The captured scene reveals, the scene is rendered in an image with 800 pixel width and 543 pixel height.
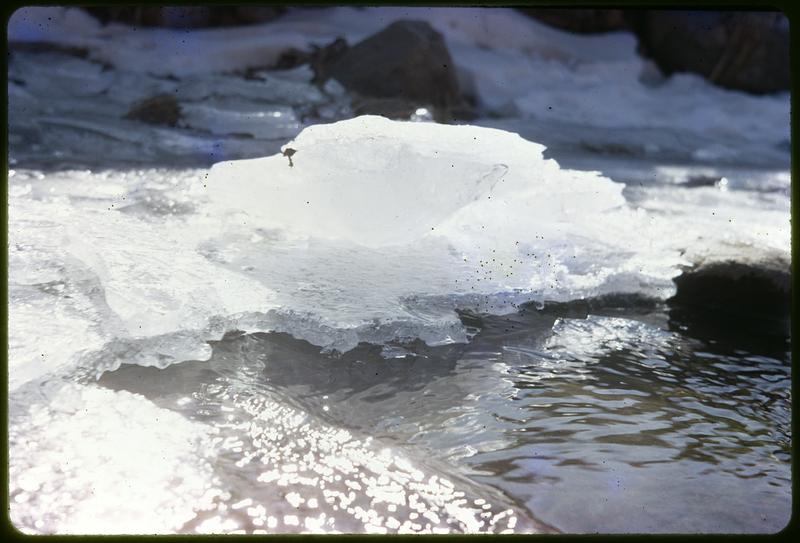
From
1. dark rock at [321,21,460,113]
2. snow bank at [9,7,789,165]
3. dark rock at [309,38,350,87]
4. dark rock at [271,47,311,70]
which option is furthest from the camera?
dark rock at [271,47,311,70]

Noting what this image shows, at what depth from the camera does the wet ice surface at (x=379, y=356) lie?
45.0 inches

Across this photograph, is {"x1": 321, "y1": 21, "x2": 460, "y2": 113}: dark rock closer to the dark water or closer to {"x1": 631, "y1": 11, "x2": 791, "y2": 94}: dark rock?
{"x1": 631, "y1": 11, "x2": 791, "y2": 94}: dark rock

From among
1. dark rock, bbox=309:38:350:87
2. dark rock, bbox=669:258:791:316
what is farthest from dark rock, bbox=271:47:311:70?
dark rock, bbox=669:258:791:316

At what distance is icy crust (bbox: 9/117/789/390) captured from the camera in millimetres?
1637

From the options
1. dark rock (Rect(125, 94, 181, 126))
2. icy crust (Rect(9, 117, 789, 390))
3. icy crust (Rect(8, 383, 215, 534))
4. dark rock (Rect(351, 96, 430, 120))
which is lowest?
dark rock (Rect(125, 94, 181, 126))

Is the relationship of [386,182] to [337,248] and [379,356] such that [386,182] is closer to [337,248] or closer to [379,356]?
[337,248]

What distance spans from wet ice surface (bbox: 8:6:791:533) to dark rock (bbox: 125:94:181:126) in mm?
1909

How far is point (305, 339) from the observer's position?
1.66 meters

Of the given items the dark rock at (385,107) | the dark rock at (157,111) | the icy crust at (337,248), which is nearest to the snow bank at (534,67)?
the dark rock at (385,107)

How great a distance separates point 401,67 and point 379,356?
4.19 meters

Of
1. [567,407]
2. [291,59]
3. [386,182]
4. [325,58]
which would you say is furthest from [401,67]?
[567,407]

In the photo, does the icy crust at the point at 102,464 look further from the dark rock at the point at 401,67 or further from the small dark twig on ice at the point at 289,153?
the dark rock at the point at 401,67

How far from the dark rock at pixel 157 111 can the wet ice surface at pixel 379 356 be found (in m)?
1.91

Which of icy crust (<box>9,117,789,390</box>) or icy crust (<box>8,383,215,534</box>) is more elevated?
icy crust (<box>9,117,789,390</box>)
